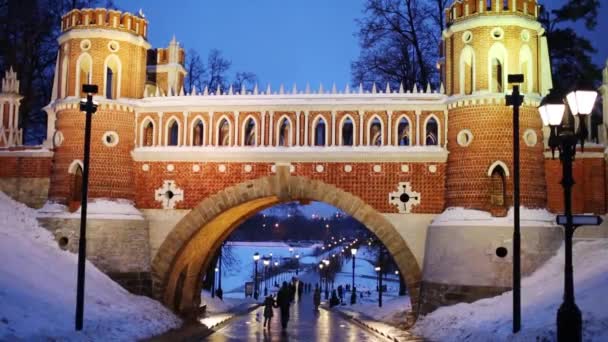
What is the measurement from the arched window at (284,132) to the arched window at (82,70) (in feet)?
20.8

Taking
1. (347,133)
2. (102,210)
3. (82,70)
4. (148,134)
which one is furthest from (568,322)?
(82,70)

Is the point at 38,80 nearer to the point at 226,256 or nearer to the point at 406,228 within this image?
the point at 226,256

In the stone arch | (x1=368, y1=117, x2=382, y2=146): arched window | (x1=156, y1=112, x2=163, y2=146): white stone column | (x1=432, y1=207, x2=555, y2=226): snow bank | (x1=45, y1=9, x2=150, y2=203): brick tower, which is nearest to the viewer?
(x1=432, y1=207, x2=555, y2=226): snow bank

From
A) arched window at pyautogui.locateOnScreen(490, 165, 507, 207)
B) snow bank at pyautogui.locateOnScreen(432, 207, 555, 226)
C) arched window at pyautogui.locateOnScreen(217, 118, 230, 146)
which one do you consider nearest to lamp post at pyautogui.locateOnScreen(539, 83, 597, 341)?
snow bank at pyautogui.locateOnScreen(432, 207, 555, 226)

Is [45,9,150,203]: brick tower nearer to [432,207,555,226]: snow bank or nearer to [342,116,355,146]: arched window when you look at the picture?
[342,116,355,146]: arched window

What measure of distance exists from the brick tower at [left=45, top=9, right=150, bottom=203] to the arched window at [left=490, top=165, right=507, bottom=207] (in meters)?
11.4

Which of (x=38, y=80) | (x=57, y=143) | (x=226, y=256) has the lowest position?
(x=226, y=256)

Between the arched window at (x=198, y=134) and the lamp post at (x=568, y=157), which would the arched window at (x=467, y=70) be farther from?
the lamp post at (x=568, y=157)

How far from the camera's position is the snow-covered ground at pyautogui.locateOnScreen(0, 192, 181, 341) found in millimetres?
15711

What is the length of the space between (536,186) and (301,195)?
23.3 feet

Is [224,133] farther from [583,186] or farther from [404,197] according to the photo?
[583,186]

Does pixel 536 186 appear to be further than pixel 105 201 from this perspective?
No

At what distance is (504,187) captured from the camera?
21891 millimetres

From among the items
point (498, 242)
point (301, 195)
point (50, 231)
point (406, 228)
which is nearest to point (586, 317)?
point (498, 242)
